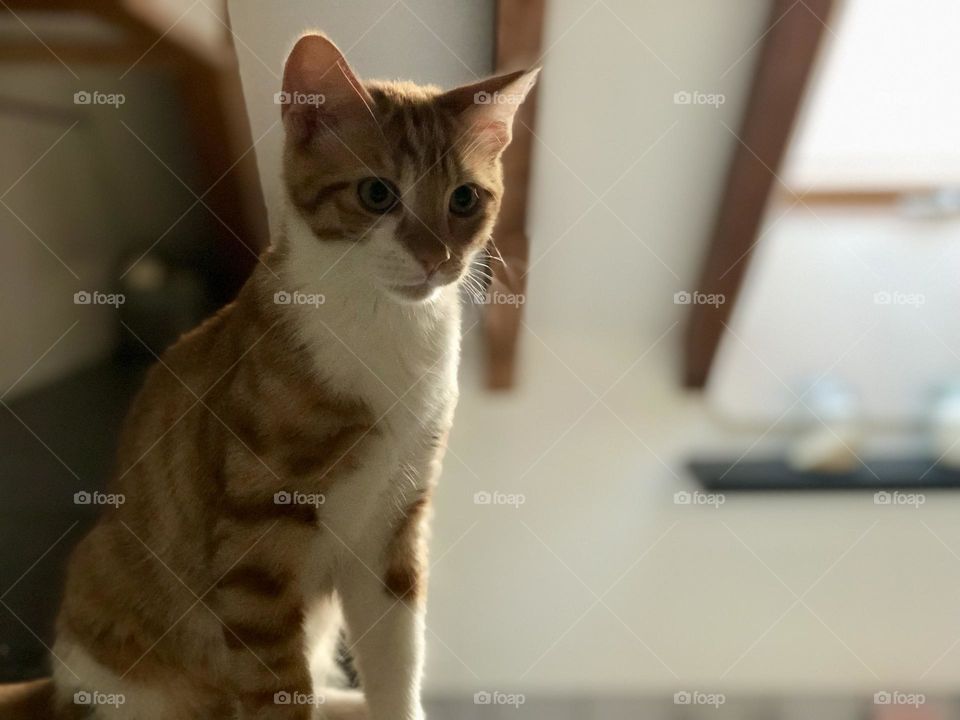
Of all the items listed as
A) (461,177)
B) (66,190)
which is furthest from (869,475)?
(66,190)

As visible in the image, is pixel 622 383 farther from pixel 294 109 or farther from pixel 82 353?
pixel 82 353

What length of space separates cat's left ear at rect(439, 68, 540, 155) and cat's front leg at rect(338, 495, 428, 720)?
0.51 m

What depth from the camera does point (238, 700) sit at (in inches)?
37.0

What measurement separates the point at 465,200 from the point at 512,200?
0.35 meters

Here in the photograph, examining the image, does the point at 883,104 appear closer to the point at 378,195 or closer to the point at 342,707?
the point at 378,195

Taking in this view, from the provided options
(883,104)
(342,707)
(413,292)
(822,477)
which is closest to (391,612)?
(342,707)

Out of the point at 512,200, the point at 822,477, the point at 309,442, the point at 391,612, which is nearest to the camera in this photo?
the point at 309,442

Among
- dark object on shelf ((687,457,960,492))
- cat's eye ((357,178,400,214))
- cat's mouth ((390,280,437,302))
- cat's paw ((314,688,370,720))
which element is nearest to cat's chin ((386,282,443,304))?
cat's mouth ((390,280,437,302))

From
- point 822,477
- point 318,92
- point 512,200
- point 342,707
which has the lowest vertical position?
point 342,707

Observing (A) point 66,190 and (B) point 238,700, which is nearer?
(B) point 238,700

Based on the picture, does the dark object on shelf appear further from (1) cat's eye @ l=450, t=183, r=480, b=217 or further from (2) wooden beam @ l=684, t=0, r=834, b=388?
(1) cat's eye @ l=450, t=183, r=480, b=217

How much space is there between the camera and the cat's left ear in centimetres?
96

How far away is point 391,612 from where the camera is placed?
105 centimetres

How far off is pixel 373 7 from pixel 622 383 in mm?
834
